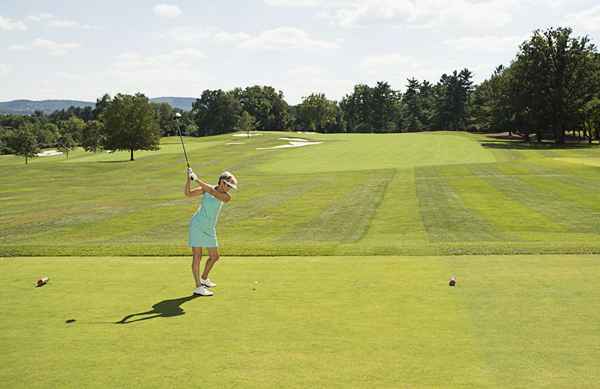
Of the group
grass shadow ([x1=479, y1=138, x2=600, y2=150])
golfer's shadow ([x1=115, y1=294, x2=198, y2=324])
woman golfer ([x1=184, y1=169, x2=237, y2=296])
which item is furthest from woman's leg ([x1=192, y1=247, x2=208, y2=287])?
grass shadow ([x1=479, y1=138, x2=600, y2=150])

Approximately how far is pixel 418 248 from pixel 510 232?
663cm

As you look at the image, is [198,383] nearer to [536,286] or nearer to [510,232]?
[536,286]

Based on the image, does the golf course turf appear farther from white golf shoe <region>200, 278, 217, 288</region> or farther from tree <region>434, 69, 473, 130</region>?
tree <region>434, 69, 473, 130</region>

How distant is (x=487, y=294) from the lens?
883cm

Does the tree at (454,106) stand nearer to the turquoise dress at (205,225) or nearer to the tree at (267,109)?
the tree at (267,109)

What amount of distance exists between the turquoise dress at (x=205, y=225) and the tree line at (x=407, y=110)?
2610mm

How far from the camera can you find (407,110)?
176m

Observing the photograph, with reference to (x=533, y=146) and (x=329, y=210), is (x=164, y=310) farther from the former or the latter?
(x=533, y=146)

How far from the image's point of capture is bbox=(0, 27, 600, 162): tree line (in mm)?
72688

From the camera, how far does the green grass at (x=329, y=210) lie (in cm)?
1595

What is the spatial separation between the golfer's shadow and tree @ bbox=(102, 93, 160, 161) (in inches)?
2506

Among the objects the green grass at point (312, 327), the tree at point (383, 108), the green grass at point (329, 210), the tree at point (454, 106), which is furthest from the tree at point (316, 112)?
the green grass at point (312, 327)

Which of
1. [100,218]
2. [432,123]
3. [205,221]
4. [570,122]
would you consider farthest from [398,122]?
[205,221]

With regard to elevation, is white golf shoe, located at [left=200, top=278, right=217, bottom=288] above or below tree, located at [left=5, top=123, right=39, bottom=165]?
below
